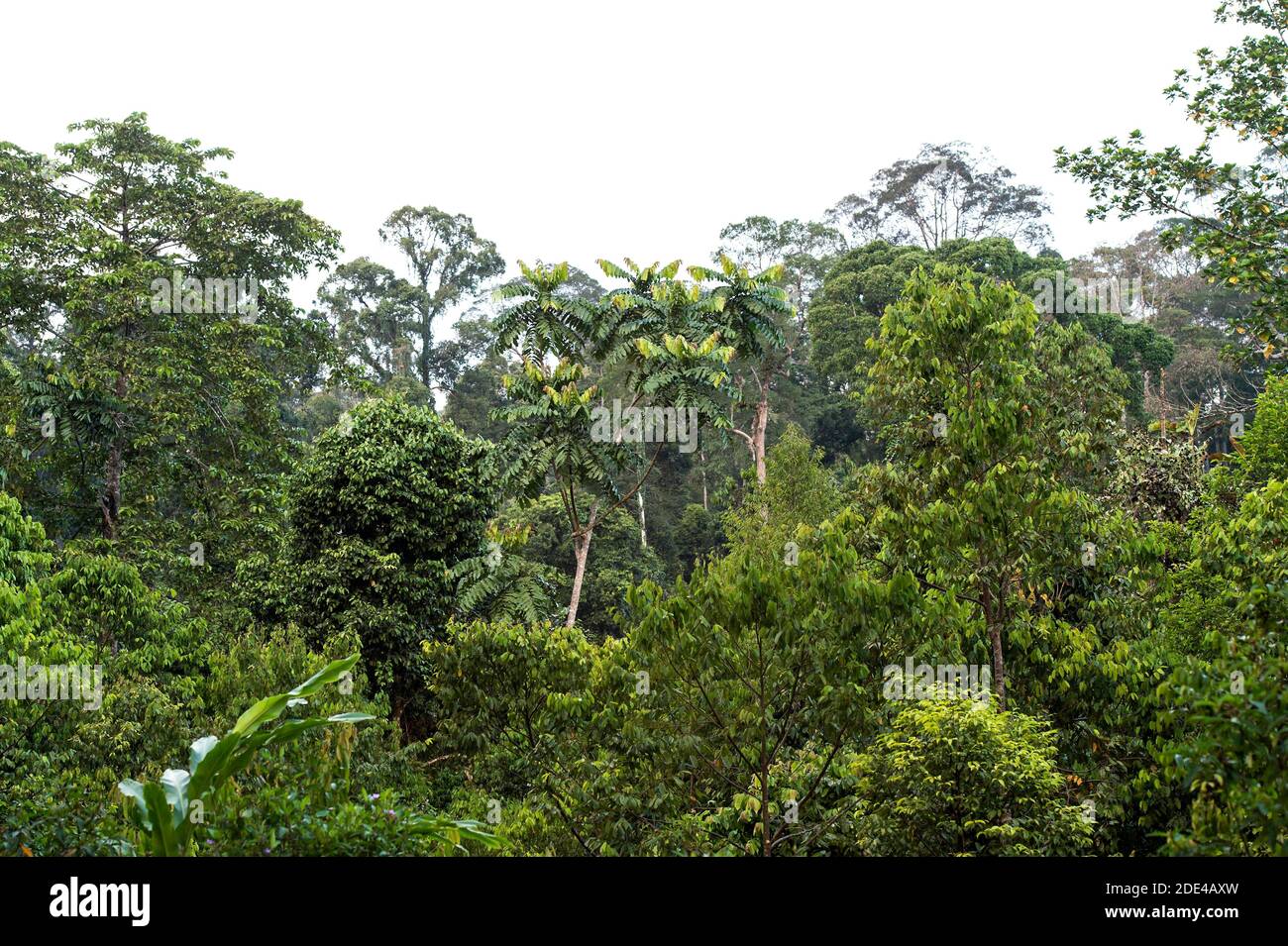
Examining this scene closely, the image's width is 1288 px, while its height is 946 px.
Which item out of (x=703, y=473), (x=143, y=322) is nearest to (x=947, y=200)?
(x=703, y=473)

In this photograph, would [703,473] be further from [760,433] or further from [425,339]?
[425,339]

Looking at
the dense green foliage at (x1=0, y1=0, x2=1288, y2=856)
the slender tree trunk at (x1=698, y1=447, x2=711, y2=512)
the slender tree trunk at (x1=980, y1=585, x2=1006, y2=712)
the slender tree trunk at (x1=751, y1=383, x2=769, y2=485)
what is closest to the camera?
the dense green foliage at (x1=0, y1=0, x2=1288, y2=856)

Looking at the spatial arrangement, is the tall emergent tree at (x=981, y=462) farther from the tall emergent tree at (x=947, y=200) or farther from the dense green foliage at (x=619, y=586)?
the tall emergent tree at (x=947, y=200)

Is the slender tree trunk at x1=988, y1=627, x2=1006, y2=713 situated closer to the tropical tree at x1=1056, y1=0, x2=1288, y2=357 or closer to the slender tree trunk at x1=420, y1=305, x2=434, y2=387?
the tropical tree at x1=1056, y1=0, x2=1288, y2=357

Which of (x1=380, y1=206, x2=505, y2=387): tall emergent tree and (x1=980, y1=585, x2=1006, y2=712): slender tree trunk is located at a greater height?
(x1=380, y1=206, x2=505, y2=387): tall emergent tree

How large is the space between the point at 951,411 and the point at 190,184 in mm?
15506

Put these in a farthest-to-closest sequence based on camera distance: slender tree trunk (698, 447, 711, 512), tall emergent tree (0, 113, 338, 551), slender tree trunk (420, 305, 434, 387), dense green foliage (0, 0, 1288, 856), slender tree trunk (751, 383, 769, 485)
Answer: slender tree trunk (420, 305, 434, 387) → slender tree trunk (698, 447, 711, 512) → slender tree trunk (751, 383, 769, 485) → tall emergent tree (0, 113, 338, 551) → dense green foliage (0, 0, 1288, 856)

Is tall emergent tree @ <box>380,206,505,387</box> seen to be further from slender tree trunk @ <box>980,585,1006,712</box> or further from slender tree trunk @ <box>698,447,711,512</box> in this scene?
slender tree trunk @ <box>980,585,1006,712</box>

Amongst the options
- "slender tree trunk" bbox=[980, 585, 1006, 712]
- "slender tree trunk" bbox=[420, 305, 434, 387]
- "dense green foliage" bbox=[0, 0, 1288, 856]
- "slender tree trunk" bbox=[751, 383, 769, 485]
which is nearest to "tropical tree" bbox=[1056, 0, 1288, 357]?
"dense green foliage" bbox=[0, 0, 1288, 856]

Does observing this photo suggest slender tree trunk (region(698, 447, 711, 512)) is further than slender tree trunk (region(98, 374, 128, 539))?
Yes

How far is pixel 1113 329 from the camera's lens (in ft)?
106

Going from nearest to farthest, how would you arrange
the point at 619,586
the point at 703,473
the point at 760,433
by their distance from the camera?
1. the point at 619,586
2. the point at 760,433
3. the point at 703,473

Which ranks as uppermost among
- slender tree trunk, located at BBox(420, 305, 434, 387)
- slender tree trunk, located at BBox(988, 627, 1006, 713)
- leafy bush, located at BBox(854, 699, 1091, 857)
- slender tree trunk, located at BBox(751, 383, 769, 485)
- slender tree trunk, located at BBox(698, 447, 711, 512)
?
slender tree trunk, located at BBox(420, 305, 434, 387)

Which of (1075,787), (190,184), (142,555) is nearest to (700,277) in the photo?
(190,184)
